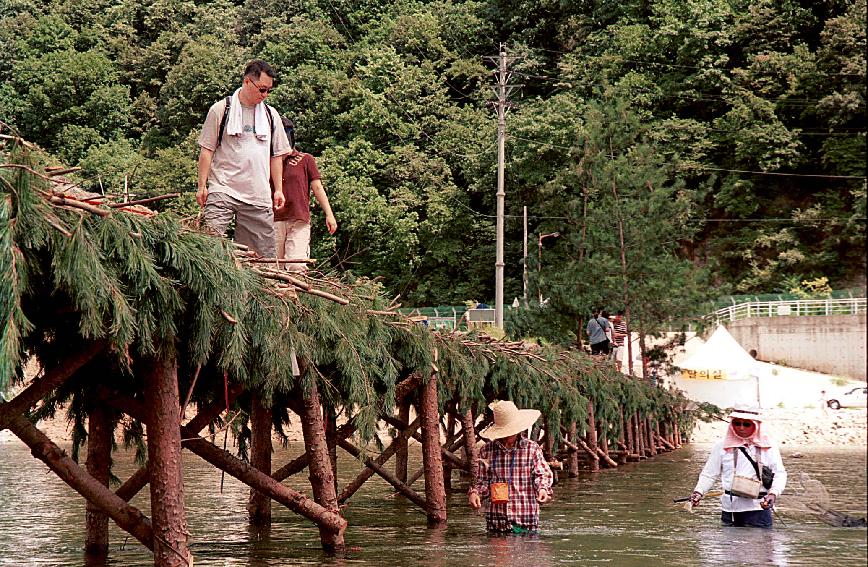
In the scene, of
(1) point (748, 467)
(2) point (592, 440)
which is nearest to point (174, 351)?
(1) point (748, 467)

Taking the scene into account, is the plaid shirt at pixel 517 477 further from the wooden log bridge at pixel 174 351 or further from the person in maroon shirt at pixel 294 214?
the person in maroon shirt at pixel 294 214

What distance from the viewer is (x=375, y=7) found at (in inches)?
3381

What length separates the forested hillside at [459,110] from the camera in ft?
214

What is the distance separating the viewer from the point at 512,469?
492 inches

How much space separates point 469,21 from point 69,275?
7368cm

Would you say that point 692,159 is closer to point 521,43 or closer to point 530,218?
point 530,218

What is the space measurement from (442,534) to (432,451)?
0.96m

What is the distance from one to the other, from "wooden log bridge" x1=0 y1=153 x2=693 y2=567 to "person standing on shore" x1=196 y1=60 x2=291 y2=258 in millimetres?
815

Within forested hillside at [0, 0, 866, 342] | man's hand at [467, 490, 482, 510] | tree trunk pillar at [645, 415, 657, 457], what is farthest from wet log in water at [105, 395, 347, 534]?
forested hillside at [0, 0, 866, 342]

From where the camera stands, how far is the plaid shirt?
12453mm

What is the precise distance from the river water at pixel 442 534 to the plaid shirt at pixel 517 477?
0.93 ft

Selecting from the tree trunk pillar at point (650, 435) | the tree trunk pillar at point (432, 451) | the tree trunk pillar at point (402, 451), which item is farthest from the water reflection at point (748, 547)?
the tree trunk pillar at point (650, 435)

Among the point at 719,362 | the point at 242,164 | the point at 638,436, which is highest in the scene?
the point at 242,164

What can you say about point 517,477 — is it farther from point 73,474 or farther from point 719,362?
point 719,362
